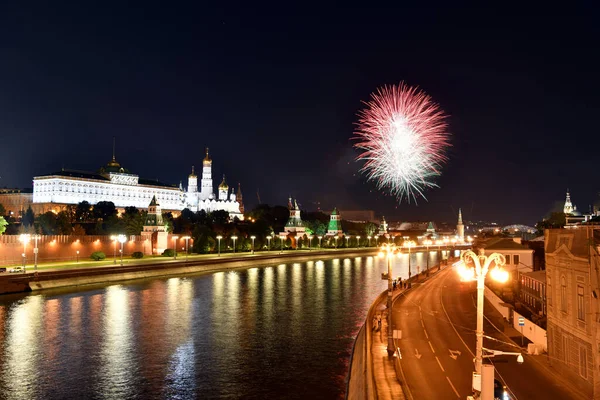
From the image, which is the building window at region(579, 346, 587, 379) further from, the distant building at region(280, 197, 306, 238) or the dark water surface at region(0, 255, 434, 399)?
the distant building at region(280, 197, 306, 238)

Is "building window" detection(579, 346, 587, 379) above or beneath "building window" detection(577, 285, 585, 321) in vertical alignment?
beneath

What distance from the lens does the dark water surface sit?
64.5 feet

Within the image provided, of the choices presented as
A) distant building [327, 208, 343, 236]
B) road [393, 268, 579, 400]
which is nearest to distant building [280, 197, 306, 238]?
distant building [327, 208, 343, 236]

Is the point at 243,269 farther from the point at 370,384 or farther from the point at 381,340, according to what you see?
the point at 370,384

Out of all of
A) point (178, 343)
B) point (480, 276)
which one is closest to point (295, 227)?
point (178, 343)

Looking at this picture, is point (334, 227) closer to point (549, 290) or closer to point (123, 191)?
point (123, 191)

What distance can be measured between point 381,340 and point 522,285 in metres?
12.4

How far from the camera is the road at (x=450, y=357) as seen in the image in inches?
605

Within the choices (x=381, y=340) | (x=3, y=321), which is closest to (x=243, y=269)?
(x=3, y=321)

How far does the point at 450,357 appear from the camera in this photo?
61.5ft

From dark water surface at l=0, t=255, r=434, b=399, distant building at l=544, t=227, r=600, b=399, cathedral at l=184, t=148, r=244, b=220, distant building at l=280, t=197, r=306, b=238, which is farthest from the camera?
cathedral at l=184, t=148, r=244, b=220

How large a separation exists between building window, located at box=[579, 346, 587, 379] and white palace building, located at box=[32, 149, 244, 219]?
11176cm

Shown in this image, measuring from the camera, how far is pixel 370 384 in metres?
14.8

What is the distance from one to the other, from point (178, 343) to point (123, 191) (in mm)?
124427
